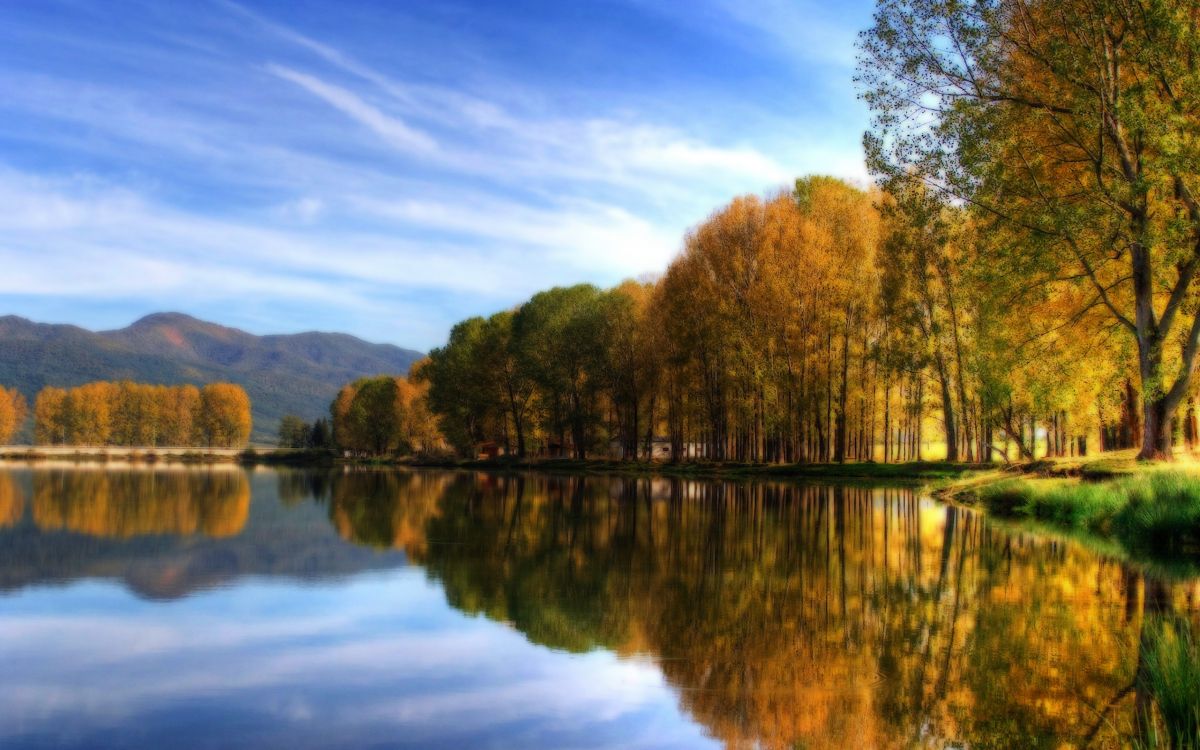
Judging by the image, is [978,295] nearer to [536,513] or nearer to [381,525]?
[536,513]

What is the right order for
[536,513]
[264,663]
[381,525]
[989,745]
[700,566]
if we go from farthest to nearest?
[536,513]
[381,525]
[700,566]
[264,663]
[989,745]

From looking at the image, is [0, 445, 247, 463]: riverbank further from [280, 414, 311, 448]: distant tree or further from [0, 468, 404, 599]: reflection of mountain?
[0, 468, 404, 599]: reflection of mountain

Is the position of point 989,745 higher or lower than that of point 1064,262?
lower

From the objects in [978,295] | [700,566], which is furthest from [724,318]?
[700,566]

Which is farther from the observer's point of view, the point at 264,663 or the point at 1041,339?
the point at 1041,339

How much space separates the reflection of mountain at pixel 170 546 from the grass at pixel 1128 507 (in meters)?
17.0

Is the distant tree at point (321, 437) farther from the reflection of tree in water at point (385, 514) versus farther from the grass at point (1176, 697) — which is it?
the grass at point (1176, 697)

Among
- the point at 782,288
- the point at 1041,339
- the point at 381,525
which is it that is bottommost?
the point at 381,525

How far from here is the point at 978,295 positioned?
132 ft

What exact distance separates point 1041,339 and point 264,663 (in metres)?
32.8

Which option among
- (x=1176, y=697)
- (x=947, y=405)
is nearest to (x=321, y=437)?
(x=947, y=405)

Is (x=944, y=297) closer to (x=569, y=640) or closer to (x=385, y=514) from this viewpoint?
(x=385, y=514)

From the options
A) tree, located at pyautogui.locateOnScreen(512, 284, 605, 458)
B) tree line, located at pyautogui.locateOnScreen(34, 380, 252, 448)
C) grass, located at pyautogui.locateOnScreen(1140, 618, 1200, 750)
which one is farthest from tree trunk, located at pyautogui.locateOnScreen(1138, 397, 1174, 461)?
tree line, located at pyautogui.locateOnScreen(34, 380, 252, 448)

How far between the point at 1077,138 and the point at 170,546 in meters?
27.6
